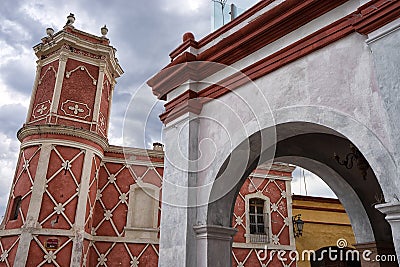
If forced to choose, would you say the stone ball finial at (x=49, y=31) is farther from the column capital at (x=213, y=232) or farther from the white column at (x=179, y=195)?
the column capital at (x=213, y=232)

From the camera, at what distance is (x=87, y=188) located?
33.8ft

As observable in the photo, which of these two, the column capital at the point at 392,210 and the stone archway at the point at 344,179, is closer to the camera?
the column capital at the point at 392,210

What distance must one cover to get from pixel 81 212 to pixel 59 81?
4091 millimetres

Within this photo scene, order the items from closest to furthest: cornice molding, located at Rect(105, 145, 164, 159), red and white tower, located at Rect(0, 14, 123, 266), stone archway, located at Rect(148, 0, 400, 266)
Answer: stone archway, located at Rect(148, 0, 400, 266) < red and white tower, located at Rect(0, 14, 123, 266) < cornice molding, located at Rect(105, 145, 164, 159)

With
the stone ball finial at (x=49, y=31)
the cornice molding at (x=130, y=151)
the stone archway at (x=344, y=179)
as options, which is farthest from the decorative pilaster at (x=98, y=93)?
the stone archway at (x=344, y=179)

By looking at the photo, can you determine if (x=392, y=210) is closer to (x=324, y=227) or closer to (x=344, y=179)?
(x=344, y=179)

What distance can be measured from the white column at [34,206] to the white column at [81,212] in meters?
1.00

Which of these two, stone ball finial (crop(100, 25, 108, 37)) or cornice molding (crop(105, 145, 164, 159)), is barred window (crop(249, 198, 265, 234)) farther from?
stone ball finial (crop(100, 25, 108, 37))

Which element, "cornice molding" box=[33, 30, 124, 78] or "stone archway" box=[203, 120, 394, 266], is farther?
"cornice molding" box=[33, 30, 124, 78]

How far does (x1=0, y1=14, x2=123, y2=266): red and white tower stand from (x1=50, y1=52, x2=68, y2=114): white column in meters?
0.02

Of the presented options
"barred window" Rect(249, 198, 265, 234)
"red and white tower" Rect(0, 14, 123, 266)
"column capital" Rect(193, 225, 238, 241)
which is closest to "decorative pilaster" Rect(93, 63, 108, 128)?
"red and white tower" Rect(0, 14, 123, 266)

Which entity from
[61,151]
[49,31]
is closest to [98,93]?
[61,151]

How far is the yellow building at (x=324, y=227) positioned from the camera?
11.1m

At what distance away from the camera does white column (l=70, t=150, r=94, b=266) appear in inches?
377
